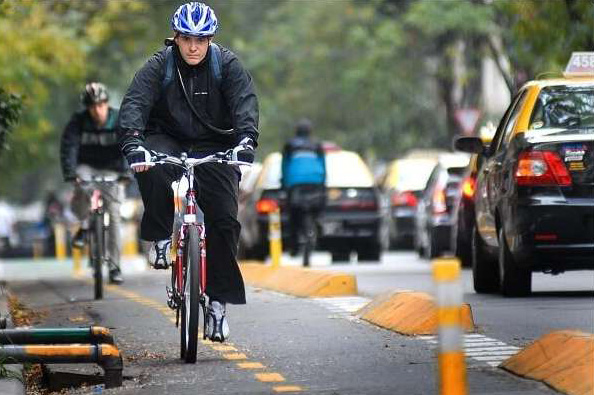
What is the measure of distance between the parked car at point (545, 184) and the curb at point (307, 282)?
1.33 metres

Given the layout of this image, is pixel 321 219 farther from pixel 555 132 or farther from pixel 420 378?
pixel 420 378

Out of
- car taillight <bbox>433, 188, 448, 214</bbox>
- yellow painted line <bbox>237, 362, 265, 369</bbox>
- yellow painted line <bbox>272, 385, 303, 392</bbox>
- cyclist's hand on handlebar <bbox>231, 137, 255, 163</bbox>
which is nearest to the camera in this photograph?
yellow painted line <bbox>272, 385, 303, 392</bbox>

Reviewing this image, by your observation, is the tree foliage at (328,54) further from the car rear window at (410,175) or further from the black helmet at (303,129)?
the black helmet at (303,129)

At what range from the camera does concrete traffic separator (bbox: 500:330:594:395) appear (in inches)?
316

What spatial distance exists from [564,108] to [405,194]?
743 inches

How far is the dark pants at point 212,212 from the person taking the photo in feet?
33.8

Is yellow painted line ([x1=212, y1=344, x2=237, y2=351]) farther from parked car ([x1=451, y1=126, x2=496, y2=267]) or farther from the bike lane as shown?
parked car ([x1=451, y1=126, x2=496, y2=267])

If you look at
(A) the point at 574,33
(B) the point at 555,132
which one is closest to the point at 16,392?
(B) the point at 555,132

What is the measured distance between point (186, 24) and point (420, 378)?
2550 mm

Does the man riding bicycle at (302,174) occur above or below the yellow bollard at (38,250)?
above

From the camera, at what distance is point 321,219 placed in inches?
943

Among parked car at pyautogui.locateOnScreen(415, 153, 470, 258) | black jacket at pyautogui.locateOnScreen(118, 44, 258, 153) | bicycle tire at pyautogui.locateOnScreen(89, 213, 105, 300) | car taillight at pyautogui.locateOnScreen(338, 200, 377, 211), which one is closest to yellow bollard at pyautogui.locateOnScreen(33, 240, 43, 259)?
parked car at pyautogui.locateOnScreen(415, 153, 470, 258)

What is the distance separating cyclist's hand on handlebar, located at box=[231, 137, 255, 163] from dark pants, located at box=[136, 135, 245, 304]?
0.35 metres

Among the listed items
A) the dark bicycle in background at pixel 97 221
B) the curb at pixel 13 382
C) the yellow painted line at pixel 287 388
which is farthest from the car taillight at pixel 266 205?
the yellow painted line at pixel 287 388
